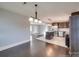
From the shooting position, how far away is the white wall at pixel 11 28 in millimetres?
4723

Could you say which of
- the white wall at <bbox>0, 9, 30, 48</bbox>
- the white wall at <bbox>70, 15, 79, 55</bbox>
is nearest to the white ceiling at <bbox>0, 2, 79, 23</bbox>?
the white wall at <bbox>0, 9, 30, 48</bbox>

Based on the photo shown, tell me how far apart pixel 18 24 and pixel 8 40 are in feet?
4.65

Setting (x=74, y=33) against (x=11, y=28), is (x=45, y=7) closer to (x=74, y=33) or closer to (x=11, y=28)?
(x=74, y=33)

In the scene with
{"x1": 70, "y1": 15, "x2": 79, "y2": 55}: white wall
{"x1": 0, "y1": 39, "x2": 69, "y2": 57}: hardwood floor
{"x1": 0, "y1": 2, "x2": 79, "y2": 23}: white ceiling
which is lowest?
{"x1": 0, "y1": 39, "x2": 69, "y2": 57}: hardwood floor

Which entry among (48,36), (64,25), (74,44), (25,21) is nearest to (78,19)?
(74,44)

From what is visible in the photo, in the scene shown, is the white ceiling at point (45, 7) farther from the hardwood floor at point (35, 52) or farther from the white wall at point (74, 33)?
the hardwood floor at point (35, 52)

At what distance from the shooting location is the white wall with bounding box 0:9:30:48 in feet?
15.5

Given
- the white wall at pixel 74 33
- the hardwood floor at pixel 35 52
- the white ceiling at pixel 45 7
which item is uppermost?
the white ceiling at pixel 45 7

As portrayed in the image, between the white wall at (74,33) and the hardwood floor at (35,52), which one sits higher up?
the white wall at (74,33)

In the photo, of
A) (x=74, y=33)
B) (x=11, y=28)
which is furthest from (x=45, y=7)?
(x=11, y=28)

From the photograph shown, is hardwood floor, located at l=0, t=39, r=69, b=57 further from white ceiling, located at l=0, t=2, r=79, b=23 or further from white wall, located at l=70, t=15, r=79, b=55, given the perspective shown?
white ceiling, located at l=0, t=2, r=79, b=23

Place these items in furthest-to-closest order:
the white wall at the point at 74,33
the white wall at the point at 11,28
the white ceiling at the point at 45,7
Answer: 1. the white wall at the point at 11,28
2. the white wall at the point at 74,33
3. the white ceiling at the point at 45,7

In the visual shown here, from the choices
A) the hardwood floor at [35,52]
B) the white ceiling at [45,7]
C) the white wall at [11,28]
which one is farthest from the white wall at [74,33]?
the white wall at [11,28]

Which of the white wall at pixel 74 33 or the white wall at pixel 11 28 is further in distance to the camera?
the white wall at pixel 11 28
